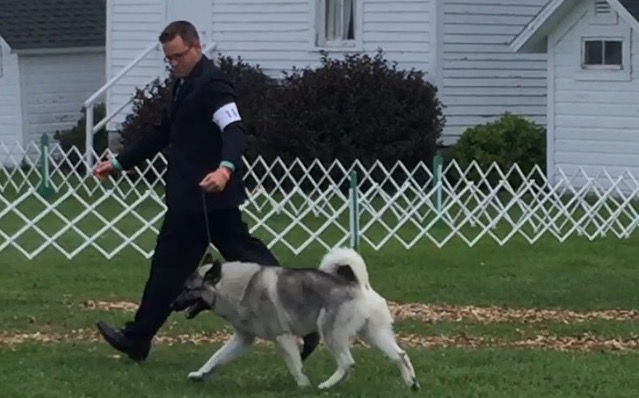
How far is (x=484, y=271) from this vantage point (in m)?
15.0

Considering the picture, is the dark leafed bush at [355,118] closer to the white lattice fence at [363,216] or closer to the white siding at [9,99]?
the white lattice fence at [363,216]

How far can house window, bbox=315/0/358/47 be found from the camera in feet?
86.8

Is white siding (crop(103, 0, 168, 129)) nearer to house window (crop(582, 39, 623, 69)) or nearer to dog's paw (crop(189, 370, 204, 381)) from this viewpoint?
house window (crop(582, 39, 623, 69))

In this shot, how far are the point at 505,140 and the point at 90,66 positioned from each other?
37.6 ft

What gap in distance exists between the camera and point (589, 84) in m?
23.8

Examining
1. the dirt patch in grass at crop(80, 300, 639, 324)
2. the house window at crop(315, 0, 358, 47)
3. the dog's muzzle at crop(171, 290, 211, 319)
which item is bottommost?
the dirt patch in grass at crop(80, 300, 639, 324)

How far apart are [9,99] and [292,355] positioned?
23.4 m

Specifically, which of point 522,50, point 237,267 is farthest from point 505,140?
point 237,267

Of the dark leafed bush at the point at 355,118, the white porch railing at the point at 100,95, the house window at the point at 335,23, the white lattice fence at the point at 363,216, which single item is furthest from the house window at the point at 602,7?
the white porch railing at the point at 100,95

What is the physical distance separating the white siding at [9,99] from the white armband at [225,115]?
73.7 feet

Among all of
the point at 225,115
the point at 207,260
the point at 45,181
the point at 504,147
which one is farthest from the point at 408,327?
the point at 504,147

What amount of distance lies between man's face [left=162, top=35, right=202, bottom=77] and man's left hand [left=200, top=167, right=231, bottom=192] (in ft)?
2.73

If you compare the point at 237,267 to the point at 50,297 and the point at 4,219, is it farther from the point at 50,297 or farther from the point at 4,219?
the point at 4,219

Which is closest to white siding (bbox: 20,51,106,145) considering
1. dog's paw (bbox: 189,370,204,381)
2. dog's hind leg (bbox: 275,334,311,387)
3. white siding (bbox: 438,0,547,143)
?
white siding (bbox: 438,0,547,143)
